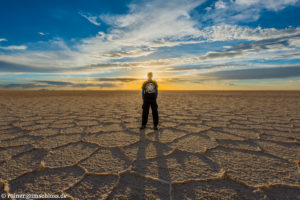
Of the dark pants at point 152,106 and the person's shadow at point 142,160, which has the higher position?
the dark pants at point 152,106

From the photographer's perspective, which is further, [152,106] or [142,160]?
[152,106]

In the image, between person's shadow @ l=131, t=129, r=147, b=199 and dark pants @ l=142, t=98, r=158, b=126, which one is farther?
dark pants @ l=142, t=98, r=158, b=126

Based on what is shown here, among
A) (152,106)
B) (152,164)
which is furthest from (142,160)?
(152,106)

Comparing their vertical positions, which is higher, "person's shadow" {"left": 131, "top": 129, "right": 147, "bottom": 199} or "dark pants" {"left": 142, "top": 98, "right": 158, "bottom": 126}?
"dark pants" {"left": 142, "top": 98, "right": 158, "bottom": 126}

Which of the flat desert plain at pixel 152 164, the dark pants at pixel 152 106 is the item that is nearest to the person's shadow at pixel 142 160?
the flat desert plain at pixel 152 164

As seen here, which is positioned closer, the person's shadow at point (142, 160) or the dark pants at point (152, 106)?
the person's shadow at point (142, 160)

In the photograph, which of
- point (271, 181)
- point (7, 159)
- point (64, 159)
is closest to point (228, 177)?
point (271, 181)

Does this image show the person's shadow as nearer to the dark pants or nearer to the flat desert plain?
the flat desert plain

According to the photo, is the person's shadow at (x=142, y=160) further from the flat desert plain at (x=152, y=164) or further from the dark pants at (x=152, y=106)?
the dark pants at (x=152, y=106)

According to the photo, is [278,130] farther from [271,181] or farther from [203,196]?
[203,196]

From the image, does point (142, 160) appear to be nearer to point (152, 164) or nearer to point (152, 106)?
point (152, 164)

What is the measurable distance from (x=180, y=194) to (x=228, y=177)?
43cm

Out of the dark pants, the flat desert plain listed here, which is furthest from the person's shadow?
the dark pants

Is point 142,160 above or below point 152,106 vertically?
below
